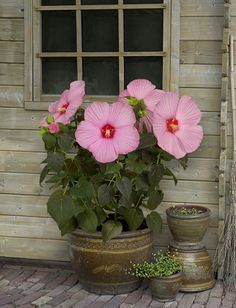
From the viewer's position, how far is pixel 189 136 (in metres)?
3.88

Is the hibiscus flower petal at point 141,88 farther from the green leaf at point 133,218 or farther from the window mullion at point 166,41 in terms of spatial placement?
the green leaf at point 133,218

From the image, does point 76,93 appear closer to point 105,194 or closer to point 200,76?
point 105,194

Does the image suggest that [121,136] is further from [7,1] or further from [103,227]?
[7,1]

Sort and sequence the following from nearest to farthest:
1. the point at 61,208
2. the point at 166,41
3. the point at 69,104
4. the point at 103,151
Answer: the point at 103,151
the point at 61,208
the point at 69,104
the point at 166,41

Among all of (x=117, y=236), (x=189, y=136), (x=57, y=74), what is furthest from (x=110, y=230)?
(x=57, y=74)

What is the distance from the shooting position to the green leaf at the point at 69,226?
13.1ft

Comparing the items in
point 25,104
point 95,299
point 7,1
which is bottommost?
point 95,299

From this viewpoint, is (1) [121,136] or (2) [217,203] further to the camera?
(2) [217,203]

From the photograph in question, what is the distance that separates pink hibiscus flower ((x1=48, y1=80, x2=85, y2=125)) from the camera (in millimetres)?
3875

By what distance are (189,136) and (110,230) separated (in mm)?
725

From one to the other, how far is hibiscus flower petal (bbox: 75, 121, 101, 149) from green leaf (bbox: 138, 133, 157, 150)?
25cm

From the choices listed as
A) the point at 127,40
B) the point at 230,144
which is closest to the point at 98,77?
the point at 127,40

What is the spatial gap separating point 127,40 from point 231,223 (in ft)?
4.49

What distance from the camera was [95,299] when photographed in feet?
13.1
